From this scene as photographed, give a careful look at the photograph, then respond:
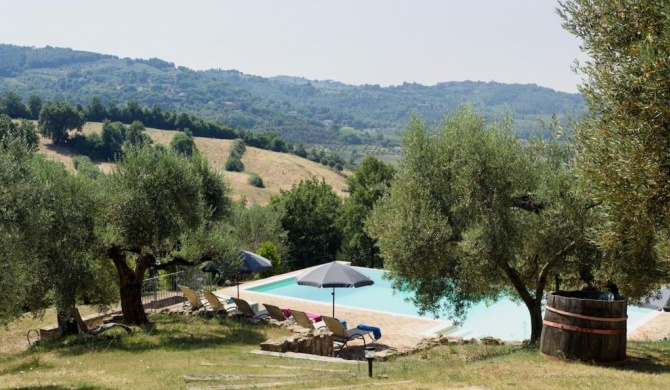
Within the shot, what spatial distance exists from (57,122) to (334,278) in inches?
3159

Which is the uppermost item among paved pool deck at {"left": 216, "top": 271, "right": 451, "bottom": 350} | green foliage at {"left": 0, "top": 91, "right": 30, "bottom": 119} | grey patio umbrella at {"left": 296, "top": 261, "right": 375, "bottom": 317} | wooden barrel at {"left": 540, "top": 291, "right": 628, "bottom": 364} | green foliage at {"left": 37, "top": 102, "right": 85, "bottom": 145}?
green foliage at {"left": 0, "top": 91, "right": 30, "bottom": 119}

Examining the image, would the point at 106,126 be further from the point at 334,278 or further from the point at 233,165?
the point at 334,278

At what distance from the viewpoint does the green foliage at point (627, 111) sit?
6648 mm

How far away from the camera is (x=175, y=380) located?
9.52m

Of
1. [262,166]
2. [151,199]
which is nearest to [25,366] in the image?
[151,199]

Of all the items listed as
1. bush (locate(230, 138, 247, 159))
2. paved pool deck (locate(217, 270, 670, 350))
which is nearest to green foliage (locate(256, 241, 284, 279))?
paved pool deck (locate(217, 270, 670, 350))

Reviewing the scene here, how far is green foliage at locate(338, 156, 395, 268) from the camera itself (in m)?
36.1

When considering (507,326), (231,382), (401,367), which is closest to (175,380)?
(231,382)

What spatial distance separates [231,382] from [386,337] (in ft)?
29.2

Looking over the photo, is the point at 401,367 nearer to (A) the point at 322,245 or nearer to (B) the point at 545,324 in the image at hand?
(B) the point at 545,324

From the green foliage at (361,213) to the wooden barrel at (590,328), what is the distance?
83.3 ft

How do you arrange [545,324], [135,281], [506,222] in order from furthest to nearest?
[135,281] → [506,222] → [545,324]

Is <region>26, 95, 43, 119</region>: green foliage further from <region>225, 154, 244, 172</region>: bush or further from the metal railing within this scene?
the metal railing

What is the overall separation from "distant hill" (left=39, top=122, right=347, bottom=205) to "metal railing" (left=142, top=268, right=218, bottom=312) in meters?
55.9
